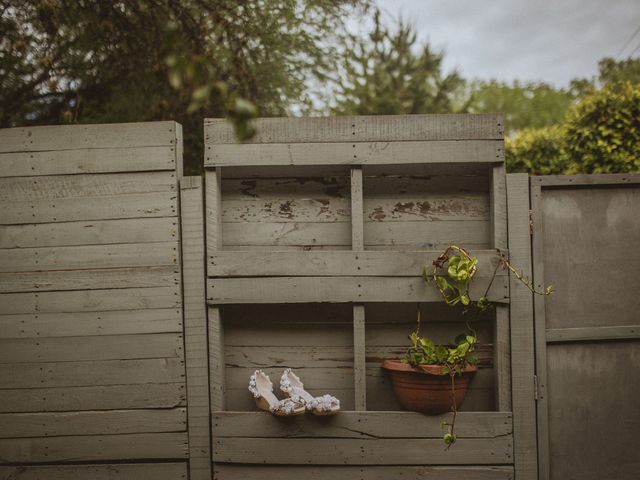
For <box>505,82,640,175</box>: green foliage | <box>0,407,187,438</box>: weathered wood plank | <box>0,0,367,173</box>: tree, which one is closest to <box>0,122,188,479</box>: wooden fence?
<box>0,407,187,438</box>: weathered wood plank

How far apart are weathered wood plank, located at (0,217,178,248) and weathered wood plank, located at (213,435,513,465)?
3.95 ft

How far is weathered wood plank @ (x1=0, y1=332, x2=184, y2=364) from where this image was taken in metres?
2.89

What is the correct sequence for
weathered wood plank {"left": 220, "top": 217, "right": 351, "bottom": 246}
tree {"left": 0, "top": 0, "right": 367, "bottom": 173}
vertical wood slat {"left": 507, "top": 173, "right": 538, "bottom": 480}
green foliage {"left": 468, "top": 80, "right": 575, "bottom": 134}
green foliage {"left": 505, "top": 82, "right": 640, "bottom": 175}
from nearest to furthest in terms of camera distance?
vertical wood slat {"left": 507, "top": 173, "right": 538, "bottom": 480} → weathered wood plank {"left": 220, "top": 217, "right": 351, "bottom": 246} → tree {"left": 0, "top": 0, "right": 367, "bottom": 173} → green foliage {"left": 505, "top": 82, "right": 640, "bottom": 175} → green foliage {"left": 468, "top": 80, "right": 575, "bottom": 134}

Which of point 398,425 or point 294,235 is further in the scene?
point 294,235

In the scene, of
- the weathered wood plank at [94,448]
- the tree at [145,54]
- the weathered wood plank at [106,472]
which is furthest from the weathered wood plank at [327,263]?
the tree at [145,54]

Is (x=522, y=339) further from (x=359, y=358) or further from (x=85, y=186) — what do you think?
(x=85, y=186)

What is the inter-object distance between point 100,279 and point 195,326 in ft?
1.94

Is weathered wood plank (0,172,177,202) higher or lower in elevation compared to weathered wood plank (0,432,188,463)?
higher

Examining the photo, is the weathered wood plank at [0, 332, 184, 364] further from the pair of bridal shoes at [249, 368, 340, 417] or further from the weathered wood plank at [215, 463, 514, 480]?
the weathered wood plank at [215, 463, 514, 480]

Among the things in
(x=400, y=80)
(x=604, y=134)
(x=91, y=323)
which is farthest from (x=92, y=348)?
(x=400, y=80)

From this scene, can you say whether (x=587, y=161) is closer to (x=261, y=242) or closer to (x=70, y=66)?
(x=261, y=242)

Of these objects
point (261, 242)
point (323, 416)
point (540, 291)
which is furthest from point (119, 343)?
point (540, 291)

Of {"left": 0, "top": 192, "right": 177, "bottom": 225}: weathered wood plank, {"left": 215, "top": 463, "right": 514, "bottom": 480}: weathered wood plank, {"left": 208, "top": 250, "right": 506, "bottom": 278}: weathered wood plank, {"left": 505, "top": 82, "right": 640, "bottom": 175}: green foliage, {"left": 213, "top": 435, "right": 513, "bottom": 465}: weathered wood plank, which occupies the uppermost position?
{"left": 505, "top": 82, "right": 640, "bottom": 175}: green foliage

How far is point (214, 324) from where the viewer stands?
289 centimetres
